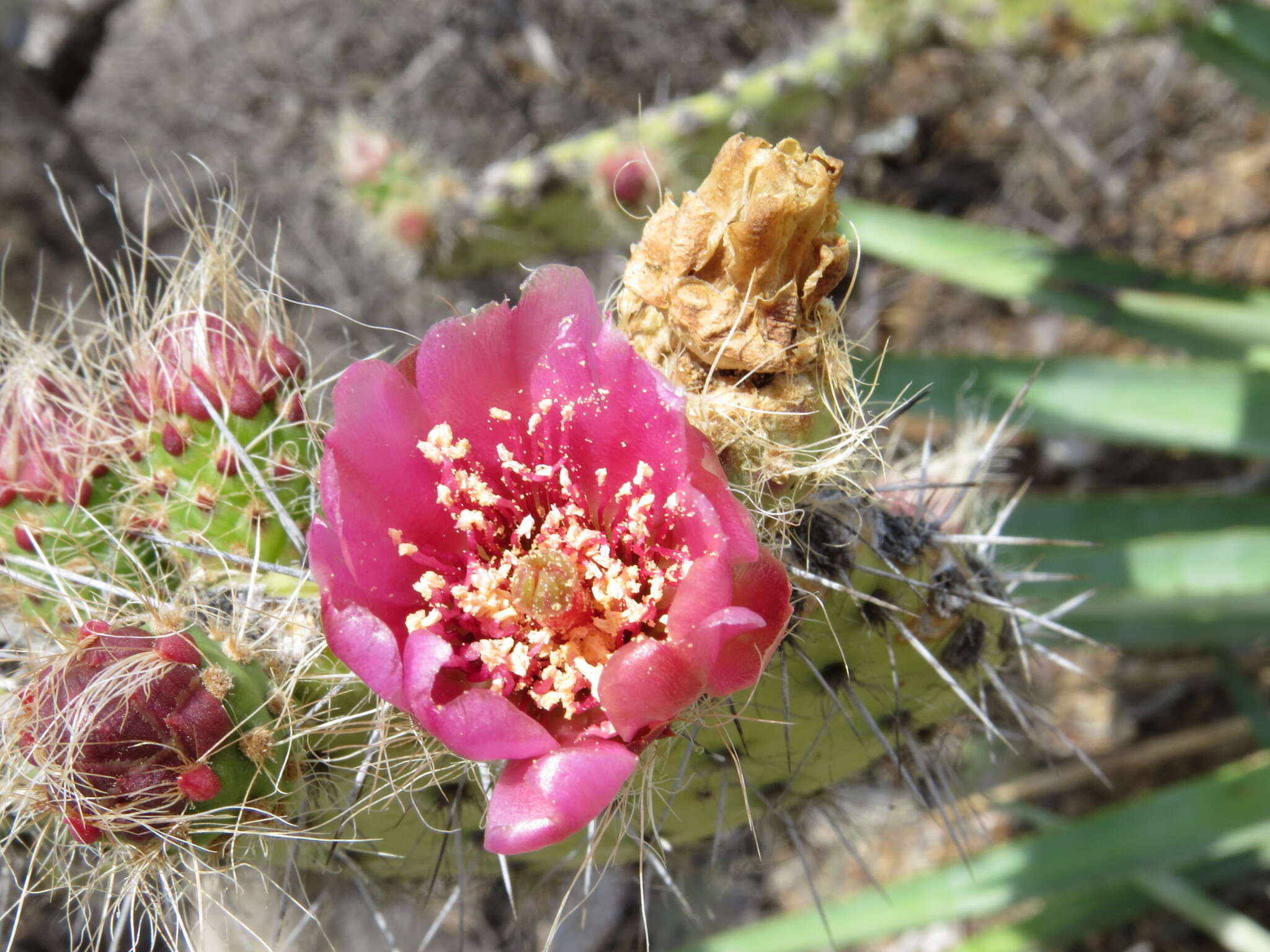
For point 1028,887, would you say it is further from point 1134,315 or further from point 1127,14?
point 1127,14

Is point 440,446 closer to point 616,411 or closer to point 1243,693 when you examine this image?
point 616,411

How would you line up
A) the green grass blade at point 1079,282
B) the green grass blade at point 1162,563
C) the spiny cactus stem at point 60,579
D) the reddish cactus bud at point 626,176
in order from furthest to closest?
1. the reddish cactus bud at point 626,176
2. the green grass blade at point 1079,282
3. the green grass blade at point 1162,563
4. the spiny cactus stem at point 60,579

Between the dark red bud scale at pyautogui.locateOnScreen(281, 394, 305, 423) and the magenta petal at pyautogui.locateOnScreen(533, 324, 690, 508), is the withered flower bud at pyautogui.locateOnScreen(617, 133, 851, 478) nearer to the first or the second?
the magenta petal at pyautogui.locateOnScreen(533, 324, 690, 508)

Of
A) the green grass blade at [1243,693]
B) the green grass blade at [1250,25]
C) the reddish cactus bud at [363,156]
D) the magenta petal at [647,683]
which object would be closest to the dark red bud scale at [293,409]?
the magenta petal at [647,683]

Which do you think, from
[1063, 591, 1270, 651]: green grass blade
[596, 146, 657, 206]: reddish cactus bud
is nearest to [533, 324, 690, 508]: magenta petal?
[1063, 591, 1270, 651]: green grass blade

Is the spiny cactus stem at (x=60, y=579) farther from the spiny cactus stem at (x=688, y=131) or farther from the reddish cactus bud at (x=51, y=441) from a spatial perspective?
the spiny cactus stem at (x=688, y=131)

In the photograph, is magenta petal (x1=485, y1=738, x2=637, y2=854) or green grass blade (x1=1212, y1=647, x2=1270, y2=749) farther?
green grass blade (x1=1212, y1=647, x2=1270, y2=749)
